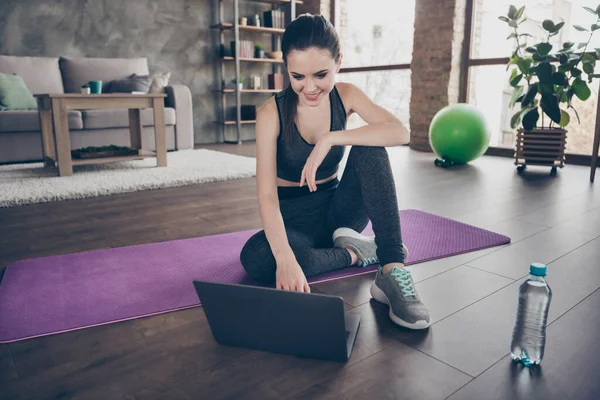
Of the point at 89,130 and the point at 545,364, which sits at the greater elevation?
the point at 89,130

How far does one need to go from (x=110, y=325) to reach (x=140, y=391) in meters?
0.28

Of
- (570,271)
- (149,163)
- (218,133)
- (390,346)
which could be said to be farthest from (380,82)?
(390,346)

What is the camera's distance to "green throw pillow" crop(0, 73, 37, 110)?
3.37m

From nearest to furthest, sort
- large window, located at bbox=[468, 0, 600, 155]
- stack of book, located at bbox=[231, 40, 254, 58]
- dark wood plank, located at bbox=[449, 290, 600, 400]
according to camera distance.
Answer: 1. dark wood plank, located at bbox=[449, 290, 600, 400]
2. large window, located at bbox=[468, 0, 600, 155]
3. stack of book, located at bbox=[231, 40, 254, 58]

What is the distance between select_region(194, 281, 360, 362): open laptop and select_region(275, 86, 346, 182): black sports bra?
1.49 ft

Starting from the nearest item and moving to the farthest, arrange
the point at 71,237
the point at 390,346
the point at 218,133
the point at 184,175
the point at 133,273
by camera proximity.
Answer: the point at 390,346, the point at 133,273, the point at 71,237, the point at 184,175, the point at 218,133

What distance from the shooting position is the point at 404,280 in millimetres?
1067

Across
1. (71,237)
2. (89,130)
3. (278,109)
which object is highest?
(278,109)

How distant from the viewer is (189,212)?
A: 2.05 metres

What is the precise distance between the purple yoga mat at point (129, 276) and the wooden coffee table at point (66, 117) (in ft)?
5.32

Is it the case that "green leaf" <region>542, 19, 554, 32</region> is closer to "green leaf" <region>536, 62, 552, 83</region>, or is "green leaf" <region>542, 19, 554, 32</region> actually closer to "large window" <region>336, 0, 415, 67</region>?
"green leaf" <region>536, 62, 552, 83</region>

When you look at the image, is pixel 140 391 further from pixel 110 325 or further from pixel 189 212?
pixel 189 212

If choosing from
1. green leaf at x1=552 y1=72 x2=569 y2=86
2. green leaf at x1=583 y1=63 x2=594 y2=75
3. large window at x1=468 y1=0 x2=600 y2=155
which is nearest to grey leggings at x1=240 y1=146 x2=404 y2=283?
green leaf at x1=552 y1=72 x2=569 y2=86

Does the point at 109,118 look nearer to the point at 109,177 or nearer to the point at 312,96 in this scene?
the point at 109,177
